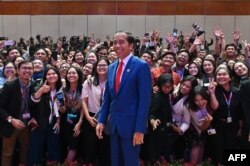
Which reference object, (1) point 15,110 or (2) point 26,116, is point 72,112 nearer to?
(2) point 26,116

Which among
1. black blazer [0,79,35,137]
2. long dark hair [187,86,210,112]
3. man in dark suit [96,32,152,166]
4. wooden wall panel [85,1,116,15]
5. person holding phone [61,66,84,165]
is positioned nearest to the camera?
man in dark suit [96,32,152,166]

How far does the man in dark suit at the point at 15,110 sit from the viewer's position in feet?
15.2

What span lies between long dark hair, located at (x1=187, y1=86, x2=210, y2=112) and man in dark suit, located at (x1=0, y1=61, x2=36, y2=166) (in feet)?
6.71

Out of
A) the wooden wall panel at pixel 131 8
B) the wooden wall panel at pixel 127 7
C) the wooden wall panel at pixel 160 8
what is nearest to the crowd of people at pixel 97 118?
the wooden wall panel at pixel 127 7

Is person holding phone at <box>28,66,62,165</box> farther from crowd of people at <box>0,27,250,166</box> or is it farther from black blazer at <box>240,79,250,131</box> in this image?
black blazer at <box>240,79,250,131</box>

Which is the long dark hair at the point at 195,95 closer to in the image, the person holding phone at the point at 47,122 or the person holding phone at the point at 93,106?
the person holding phone at the point at 93,106

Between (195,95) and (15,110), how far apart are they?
2.30 meters

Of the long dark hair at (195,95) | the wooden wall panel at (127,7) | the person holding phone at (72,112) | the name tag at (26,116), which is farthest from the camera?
the wooden wall panel at (127,7)

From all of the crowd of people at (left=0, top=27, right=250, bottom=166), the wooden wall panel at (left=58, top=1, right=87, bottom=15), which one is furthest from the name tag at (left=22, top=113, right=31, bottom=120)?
the wooden wall panel at (left=58, top=1, right=87, bottom=15)

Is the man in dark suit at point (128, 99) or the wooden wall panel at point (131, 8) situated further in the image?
the wooden wall panel at point (131, 8)

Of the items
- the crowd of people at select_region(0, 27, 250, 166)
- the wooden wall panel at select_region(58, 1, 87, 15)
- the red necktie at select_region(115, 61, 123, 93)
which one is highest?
the wooden wall panel at select_region(58, 1, 87, 15)

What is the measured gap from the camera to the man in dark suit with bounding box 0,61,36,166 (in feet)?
15.2

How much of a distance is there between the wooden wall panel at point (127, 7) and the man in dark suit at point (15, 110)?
13.4m

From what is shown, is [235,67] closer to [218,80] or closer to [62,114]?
[218,80]
